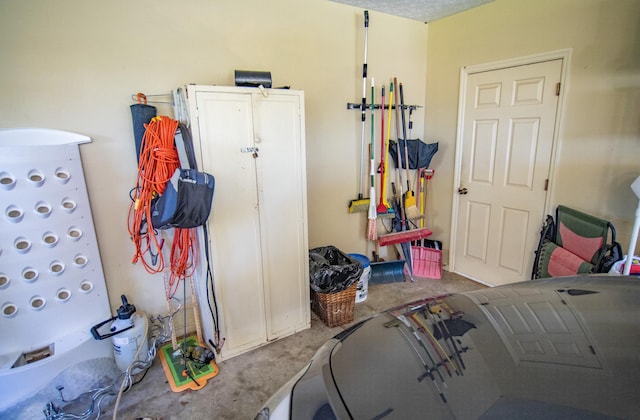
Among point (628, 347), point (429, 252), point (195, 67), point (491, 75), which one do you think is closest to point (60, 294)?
point (195, 67)

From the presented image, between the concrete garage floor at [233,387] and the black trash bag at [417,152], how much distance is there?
179 cm

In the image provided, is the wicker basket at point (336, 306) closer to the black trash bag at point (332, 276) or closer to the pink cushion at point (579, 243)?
the black trash bag at point (332, 276)

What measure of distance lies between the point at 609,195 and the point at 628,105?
614 mm

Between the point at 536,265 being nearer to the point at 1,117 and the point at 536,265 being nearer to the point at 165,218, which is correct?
the point at 165,218

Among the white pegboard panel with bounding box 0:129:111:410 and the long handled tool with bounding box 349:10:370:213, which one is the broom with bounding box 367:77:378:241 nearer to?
the long handled tool with bounding box 349:10:370:213

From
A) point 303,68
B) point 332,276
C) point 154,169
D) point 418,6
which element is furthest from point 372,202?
point 154,169

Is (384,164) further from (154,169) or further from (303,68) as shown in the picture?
(154,169)

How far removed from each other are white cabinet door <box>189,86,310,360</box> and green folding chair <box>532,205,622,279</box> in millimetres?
1885

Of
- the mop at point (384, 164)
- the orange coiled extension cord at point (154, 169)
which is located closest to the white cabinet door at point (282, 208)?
the orange coiled extension cord at point (154, 169)

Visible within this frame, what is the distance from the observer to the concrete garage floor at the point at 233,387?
1848 millimetres

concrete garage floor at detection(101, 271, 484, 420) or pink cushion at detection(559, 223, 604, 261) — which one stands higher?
pink cushion at detection(559, 223, 604, 261)

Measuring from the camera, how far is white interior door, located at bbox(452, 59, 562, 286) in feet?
8.84

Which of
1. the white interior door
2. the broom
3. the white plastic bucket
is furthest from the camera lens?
the broom

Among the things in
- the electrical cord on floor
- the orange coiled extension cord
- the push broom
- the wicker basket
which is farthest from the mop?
the electrical cord on floor
